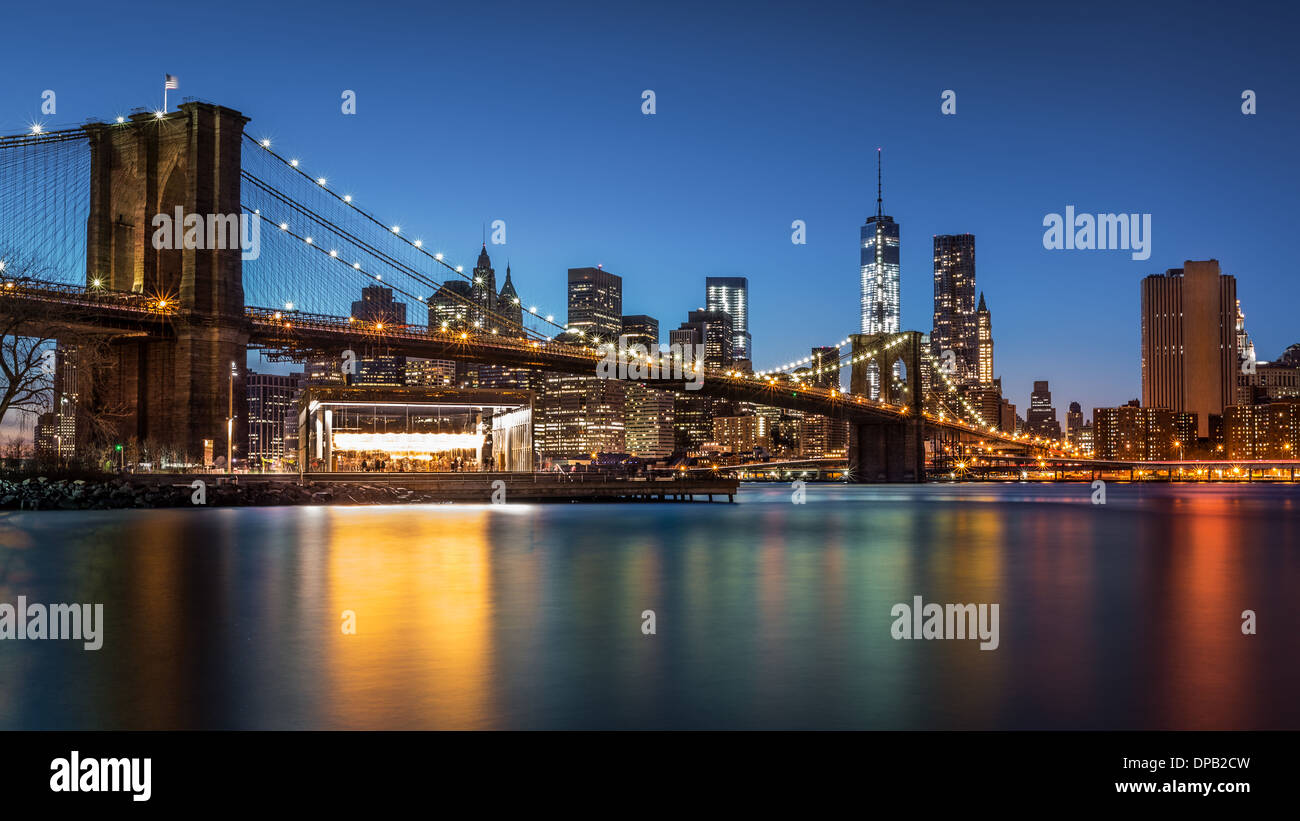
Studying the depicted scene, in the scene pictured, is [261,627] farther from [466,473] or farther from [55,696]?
[466,473]

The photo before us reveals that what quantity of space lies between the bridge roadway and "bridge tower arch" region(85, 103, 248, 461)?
145 centimetres

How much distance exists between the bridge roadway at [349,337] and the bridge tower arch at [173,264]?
4.76ft

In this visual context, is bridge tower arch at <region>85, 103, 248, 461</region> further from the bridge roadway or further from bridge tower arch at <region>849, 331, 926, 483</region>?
bridge tower arch at <region>849, 331, 926, 483</region>

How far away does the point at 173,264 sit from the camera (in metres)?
56.1

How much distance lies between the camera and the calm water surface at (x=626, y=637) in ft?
27.1

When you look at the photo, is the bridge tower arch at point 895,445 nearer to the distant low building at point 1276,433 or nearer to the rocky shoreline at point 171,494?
the rocky shoreline at point 171,494

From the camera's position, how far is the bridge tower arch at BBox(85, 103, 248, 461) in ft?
172

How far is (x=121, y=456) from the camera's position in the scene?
51188 millimetres

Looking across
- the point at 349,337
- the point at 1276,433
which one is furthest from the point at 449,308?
the point at 1276,433
